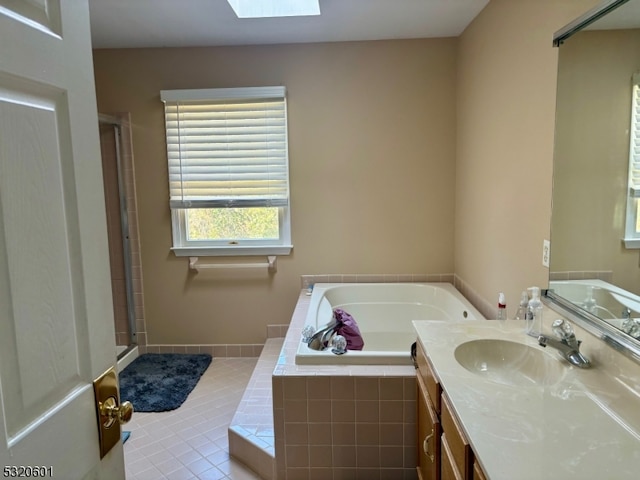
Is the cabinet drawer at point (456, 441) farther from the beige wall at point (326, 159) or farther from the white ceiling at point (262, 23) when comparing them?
the white ceiling at point (262, 23)

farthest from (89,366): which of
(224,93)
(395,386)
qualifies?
(224,93)

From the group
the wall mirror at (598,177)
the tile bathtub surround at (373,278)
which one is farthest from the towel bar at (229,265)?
the wall mirror at (598,177)

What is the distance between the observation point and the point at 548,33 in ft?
5.74

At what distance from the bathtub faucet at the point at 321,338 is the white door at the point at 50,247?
4.37 feet

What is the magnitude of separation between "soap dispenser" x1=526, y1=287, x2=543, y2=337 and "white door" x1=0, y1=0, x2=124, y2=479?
4.92ft

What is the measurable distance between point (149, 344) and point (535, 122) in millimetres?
3157

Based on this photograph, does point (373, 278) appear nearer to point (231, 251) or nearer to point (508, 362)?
point (231, 251)

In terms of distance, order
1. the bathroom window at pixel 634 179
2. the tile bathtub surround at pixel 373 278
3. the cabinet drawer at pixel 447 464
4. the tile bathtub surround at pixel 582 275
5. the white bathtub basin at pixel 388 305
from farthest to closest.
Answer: the tile bathtub surround at pixel 373 278 → the white bathtub basin at pixel 388 305 → the tile bathtub surround at pixel 582 275 → the bathroom window at pixel 634 179 → the cabinet drawer at pixel 447 464

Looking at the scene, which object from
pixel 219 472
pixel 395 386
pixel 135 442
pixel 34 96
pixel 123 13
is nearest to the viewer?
pixel 34 96

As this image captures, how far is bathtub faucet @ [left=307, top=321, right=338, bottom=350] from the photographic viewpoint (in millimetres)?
2156

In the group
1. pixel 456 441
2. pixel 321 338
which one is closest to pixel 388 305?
pixel 321 338

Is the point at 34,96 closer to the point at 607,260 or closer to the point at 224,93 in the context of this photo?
the point at 607,260

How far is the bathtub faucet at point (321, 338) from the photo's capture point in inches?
84.9

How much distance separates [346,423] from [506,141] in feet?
5.42
